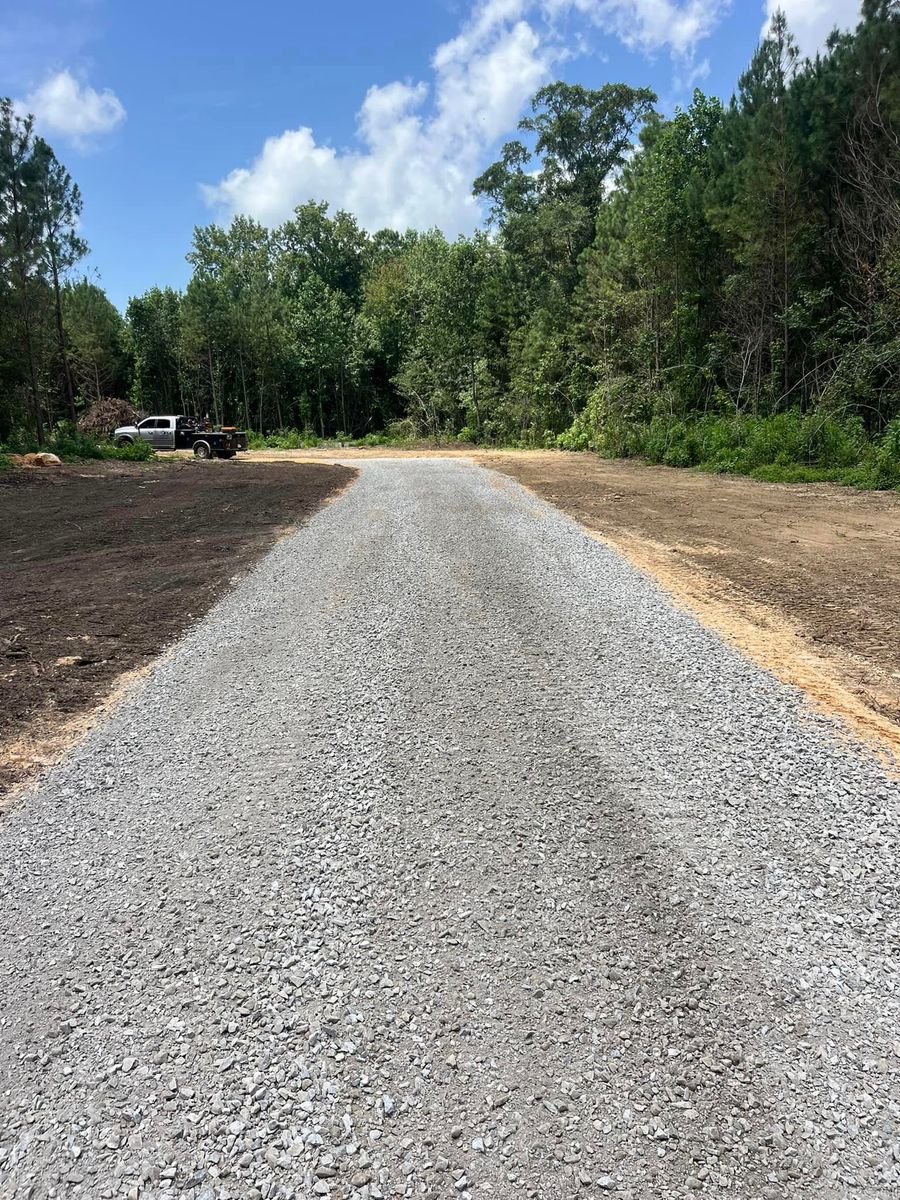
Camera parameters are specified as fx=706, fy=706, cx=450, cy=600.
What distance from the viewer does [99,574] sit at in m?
7.45

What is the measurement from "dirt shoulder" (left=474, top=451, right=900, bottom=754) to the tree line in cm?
435

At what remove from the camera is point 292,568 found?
749 cm

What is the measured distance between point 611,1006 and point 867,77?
20540mm

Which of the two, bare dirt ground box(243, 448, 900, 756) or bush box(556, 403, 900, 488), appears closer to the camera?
bare dirt ground box(243, 448, 900, 756)

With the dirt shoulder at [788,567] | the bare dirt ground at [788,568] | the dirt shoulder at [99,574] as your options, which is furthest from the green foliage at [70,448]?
the dirt shoulder at [788,567]

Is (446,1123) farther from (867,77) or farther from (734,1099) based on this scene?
(867,77)

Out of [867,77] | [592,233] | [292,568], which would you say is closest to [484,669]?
[292,568]

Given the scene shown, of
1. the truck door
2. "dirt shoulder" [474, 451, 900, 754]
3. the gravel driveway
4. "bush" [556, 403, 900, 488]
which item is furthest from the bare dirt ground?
the truck door

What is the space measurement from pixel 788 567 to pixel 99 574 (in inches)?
281

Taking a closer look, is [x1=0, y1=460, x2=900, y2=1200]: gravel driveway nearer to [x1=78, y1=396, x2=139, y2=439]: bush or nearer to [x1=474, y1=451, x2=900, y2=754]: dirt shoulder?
[x1=474, y1=451, x2=900, y2=754]: dirt shoulder

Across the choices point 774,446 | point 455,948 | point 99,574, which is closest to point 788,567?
point 455,948

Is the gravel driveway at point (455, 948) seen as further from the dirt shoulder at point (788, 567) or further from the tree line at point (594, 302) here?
the tree line at point (594, 302)

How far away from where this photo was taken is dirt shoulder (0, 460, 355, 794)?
4.21m

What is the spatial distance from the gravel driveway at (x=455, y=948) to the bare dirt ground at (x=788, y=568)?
498mm
